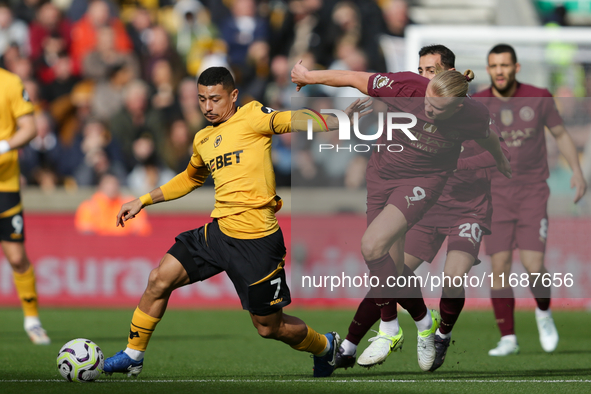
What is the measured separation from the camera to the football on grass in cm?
535

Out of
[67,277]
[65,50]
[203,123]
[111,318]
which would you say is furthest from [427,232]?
[65,50]

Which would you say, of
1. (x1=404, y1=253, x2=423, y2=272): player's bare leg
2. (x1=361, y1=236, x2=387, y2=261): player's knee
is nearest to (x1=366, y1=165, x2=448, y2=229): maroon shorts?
(x1=361, y1=236, x2=387, y2=261): player's knee

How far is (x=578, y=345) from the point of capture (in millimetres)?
7859

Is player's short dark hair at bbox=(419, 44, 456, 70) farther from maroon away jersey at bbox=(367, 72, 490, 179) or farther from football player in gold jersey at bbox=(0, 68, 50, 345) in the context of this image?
football player in gold jersey at bbox=(0, 68, 50, 345)

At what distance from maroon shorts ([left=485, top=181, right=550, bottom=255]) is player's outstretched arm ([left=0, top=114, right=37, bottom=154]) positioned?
4.18m

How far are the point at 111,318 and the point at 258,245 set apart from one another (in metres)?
5.09

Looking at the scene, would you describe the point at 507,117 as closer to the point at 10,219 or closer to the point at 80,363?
the point at 80,363

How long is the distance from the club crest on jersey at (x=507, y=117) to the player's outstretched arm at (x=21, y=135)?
13.7 feet

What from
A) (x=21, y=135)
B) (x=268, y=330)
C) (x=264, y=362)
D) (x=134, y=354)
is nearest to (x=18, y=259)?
(x=21, y=135)

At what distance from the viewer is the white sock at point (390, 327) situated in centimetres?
585

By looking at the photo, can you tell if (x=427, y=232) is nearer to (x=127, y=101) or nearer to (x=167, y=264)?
(x=167, y=264)

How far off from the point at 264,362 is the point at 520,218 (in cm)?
263

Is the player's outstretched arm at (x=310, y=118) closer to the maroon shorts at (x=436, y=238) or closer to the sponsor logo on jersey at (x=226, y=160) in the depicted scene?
the sponsor logo on jersey at (x=226, y=160)

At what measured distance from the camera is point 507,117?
741cm
